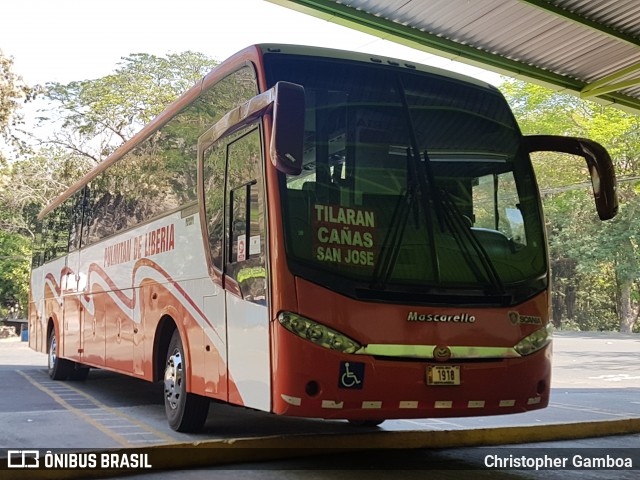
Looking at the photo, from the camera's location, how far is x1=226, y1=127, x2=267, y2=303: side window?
237 inches

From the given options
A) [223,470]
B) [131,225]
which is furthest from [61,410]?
[223,470]

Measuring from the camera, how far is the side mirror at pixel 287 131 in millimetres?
5230

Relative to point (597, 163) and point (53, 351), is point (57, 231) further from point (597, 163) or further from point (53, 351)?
point (597, 163)

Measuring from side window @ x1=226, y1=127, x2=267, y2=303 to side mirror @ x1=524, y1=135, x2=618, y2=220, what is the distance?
2.46 m

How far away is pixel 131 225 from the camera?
10172mm

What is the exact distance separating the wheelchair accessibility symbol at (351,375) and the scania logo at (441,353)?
615 millimetres

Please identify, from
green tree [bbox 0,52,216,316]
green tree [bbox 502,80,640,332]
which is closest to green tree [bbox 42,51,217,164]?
green tree [bbox 0,52,216,316]

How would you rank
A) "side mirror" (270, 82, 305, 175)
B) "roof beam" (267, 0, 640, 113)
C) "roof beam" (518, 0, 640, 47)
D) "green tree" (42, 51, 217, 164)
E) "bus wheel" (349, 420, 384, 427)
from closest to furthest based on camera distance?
1. "side mirror" (270, 82, 305, 175)
2. "bus wheel" (349, 420, 384, 427)
3. "roof beam" (267, 0, 640, 113)
4. "roof beam" (518, 0, 640, 47)
5. "green tree" (42, 51, 217, 164)

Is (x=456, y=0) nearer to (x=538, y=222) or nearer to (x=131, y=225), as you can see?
(x=538, y=222)

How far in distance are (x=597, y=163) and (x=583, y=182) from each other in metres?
32.7

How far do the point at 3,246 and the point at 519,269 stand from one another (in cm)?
4170

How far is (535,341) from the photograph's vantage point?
20.8 ft

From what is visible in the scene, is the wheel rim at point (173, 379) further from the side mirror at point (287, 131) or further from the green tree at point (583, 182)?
the green tree at point (583, 182)

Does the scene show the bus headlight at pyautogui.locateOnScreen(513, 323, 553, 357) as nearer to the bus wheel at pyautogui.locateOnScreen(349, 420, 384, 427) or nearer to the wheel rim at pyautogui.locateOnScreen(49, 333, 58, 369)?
the bus wheel at pyautogui.locateOnScreen(349, 420, 384, 427)
